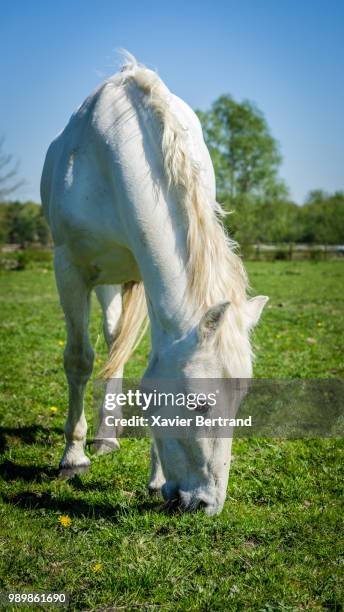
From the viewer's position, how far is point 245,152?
46812mm

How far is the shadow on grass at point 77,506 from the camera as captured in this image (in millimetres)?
3172

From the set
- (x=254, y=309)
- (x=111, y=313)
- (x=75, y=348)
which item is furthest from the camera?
(x=111, y=313)

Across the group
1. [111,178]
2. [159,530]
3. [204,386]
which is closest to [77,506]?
[159,530]

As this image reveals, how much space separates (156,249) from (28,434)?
2.51 metres

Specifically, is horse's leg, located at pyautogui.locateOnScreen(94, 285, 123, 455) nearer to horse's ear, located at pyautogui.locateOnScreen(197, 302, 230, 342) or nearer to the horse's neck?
the horse's neck

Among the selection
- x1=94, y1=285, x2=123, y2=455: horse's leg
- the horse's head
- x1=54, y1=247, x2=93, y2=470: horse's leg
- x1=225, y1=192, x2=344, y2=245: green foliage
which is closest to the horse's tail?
x1=94, y1=285, x2=123, y2=455: horse's leg

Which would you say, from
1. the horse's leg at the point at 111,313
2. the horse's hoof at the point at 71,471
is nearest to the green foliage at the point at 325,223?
the horse's leg at the point at 111,313

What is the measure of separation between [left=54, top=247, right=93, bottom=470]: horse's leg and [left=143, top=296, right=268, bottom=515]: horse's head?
1.18 m

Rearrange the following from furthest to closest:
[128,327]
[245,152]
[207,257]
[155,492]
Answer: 1. [245,152]
2. [128,327]
3. [155,492]
4. [207,257]

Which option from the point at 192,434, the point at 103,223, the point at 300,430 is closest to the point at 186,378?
the point at 192,434

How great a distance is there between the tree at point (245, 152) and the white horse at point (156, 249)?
1711 inches

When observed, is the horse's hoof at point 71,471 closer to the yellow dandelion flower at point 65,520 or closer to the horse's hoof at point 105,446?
the horse's hoof at point 105,446

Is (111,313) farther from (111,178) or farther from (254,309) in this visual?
(254,309)

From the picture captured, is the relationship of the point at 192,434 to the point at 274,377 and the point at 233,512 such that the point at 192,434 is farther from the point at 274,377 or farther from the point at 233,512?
the point at 274,377
